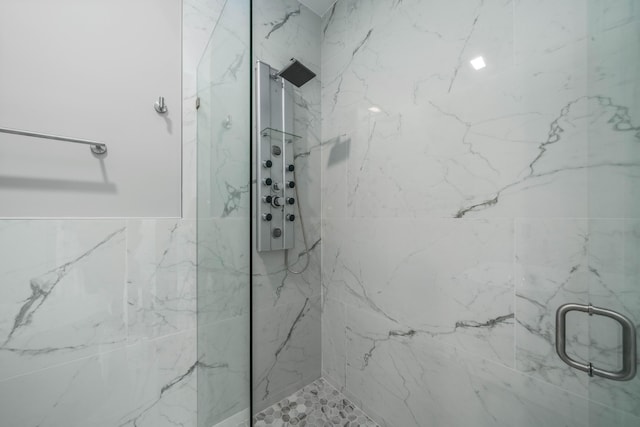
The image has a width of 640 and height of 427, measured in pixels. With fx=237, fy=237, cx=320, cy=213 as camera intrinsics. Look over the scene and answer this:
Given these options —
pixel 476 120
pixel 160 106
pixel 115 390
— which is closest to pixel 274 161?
pixel 160 106

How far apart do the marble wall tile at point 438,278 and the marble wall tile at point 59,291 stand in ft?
3.23

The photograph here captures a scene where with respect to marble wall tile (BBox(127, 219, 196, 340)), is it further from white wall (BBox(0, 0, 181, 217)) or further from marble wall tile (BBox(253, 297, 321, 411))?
marble wall tile (BBox(253, 297, 321, 411))

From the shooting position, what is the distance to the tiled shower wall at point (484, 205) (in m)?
0.44

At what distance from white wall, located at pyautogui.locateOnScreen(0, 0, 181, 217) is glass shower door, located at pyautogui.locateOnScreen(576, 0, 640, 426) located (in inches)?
48.8

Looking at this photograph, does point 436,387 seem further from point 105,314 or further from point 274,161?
point 105,314

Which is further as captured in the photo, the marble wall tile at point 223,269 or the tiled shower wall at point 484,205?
the marble wall tile at point 223,269

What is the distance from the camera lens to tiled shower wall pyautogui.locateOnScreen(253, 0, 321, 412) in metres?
1.13

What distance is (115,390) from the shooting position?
857mm

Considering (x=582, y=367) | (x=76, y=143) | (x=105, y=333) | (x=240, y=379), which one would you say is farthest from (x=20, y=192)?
(x=582, y=367)

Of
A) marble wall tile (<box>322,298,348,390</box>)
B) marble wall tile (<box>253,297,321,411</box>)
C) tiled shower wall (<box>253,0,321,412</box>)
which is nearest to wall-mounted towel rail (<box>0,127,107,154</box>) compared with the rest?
tiled shower wall (<box>253,0,321,412</box>)

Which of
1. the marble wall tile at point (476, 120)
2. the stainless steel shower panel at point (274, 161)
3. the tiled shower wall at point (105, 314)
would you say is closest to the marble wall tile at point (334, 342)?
the stainless steel shower panel at point (274, 161)

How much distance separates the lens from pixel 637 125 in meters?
0.38

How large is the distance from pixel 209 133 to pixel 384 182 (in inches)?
30.9

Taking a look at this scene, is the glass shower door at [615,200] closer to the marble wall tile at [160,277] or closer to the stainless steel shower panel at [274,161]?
the stainless steel shower panel at [274,161]
